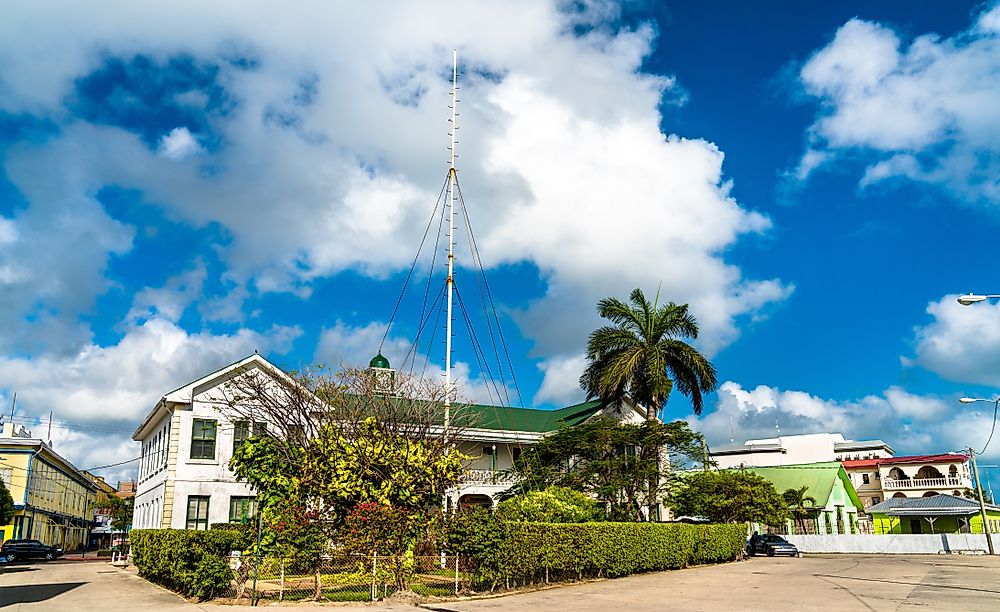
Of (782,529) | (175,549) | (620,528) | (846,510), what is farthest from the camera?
(846,510)

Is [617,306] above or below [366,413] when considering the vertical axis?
above

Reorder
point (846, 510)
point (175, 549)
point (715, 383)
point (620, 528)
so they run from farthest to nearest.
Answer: point (846, 510)
point (715, 383)
point (620, 528)
point (175, 549)

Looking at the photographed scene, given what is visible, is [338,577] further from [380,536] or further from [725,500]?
[725,500]

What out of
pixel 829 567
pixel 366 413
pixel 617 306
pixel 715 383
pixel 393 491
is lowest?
pixel 829 567

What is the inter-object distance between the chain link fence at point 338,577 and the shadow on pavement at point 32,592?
543 cm

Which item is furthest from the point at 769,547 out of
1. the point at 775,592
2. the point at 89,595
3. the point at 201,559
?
the point at 89,595

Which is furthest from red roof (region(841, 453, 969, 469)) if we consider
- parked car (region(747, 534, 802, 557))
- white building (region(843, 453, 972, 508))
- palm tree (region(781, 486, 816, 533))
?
parked car (region(747, 534, 802, 557))

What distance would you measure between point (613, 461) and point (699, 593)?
13.6 meters

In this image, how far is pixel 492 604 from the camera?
59.4 ft

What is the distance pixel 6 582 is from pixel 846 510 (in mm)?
51637

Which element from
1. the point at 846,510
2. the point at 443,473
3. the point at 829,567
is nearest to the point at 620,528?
the point at 443,473

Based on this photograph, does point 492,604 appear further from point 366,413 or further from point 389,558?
point 366,413

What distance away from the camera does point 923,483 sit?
230 feet

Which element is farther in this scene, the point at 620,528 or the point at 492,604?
the point at 620,528
